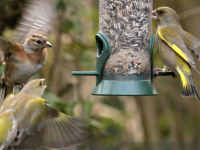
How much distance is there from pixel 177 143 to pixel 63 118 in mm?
4693

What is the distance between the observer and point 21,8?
19.1 ft

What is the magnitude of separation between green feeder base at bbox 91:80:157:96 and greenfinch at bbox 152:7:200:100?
0.55 m

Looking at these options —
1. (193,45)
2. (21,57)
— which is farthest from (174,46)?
(21,57)

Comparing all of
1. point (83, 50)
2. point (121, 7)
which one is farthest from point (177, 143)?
point (121, 7)

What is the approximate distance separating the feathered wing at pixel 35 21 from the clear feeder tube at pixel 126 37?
759 millimetres

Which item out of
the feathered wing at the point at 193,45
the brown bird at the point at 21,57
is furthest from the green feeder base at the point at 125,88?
the feathered wing at the point at 193,45

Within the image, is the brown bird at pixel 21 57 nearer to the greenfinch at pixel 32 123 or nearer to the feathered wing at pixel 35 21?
the feathered wing at pixel 35 21

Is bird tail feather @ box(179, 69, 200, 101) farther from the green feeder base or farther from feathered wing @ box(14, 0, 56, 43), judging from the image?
feathered wing @ box(14, 0, 56, 43)

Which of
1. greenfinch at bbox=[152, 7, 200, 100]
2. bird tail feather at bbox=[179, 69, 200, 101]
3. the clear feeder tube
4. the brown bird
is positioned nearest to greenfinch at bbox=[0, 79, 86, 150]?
the brown bird

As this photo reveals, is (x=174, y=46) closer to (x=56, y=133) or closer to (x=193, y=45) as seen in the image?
(x=193, y=45)

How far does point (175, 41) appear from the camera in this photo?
5266 mm

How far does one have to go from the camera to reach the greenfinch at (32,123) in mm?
4320

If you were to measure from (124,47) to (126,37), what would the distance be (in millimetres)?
126

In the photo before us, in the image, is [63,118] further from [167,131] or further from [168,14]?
[167,131]
